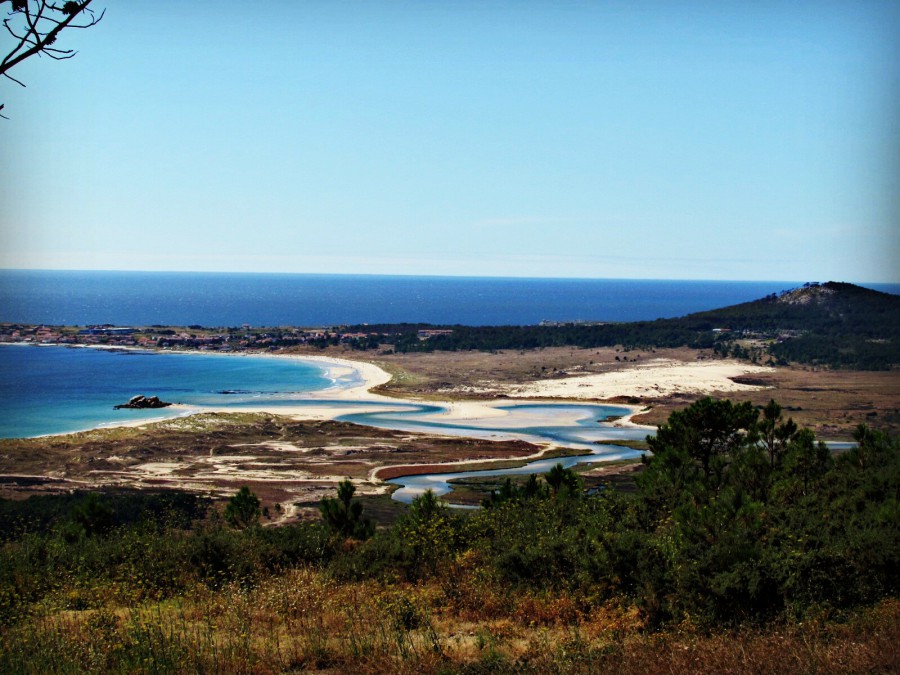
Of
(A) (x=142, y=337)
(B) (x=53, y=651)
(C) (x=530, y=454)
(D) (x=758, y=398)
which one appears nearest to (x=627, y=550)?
(B) (x=53, y=651)

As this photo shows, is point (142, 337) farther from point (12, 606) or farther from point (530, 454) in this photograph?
point (12, 606)

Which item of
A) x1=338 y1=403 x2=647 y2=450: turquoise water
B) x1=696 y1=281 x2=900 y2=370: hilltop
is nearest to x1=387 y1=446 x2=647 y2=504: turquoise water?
x1=338 y1=403 x2=647 y2=450: turquoise water

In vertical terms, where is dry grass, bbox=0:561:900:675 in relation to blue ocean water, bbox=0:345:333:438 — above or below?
above

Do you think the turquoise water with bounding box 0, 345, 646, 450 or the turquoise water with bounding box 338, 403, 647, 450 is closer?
the turquoise water with bounding box 338, 403, 647, 450

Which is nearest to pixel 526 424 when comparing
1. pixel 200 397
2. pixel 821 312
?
pixel 200 397

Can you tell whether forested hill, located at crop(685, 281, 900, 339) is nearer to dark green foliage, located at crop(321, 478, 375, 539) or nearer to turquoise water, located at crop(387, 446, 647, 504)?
turquoise water, located at crop(387, 446, 647, 504)

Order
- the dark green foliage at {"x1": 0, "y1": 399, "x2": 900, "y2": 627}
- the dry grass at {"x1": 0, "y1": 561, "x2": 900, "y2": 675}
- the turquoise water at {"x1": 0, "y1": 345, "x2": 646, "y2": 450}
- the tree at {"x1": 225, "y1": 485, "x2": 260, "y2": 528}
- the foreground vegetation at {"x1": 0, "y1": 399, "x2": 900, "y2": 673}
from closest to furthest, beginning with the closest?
the dry grass at {"x1": 0, "y1": 561, "x2": 900, "y2": 675} → the foreground vegetation at {"x1": 0, "y1": 399, "x2": 900, "y2": 673} → the dark green foliage at {"x1": 0, "y1": 399, "x2": 900, "y2": 627} → the tree at {"x1": 225, "y1": 485, "x2": 260, "y2": 528} → the turquoise water at {"x1": 0, "y1": 345, "x2": 646, "y2": 450}

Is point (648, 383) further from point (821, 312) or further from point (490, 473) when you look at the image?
point (821, 312)
